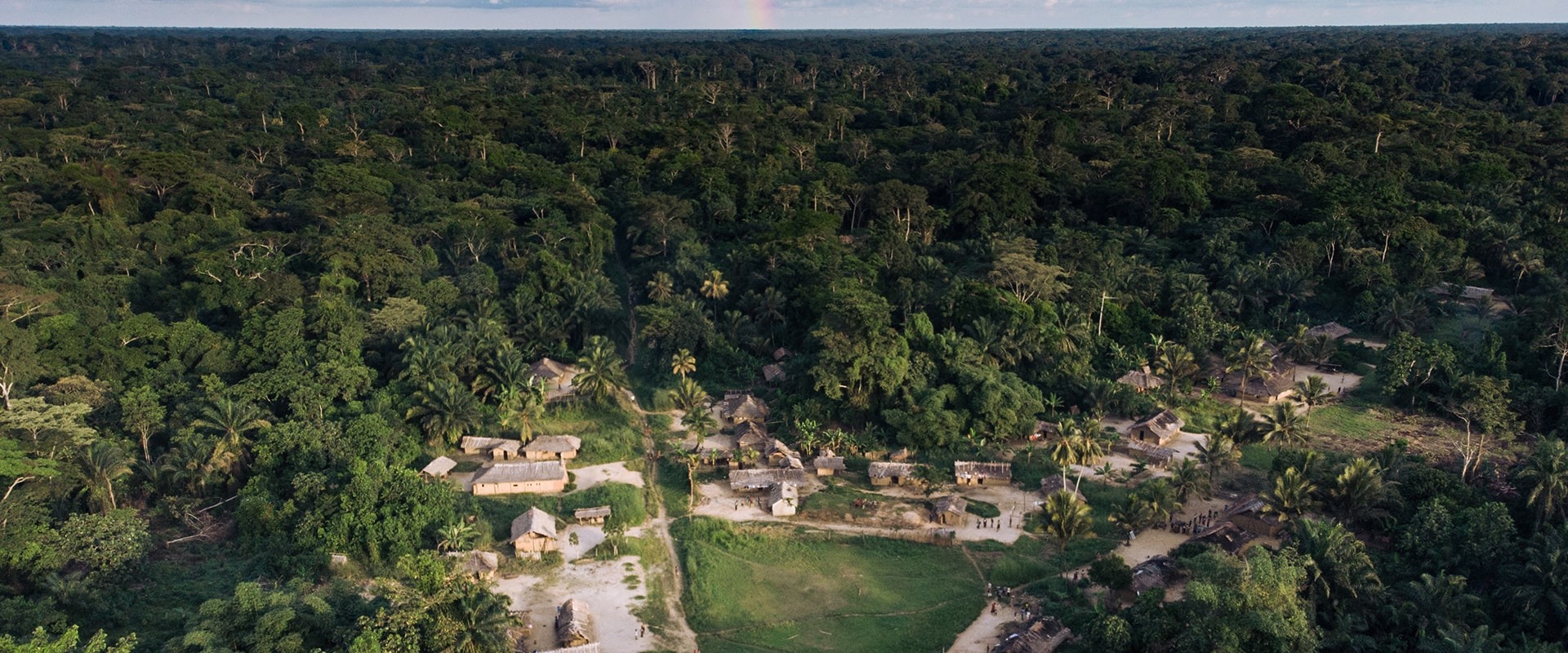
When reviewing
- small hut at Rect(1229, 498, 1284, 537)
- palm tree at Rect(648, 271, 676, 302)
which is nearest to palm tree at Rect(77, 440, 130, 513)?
palm tree at Rect(648, 271, 676, 302)

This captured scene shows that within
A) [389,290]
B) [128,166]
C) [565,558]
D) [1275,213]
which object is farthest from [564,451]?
[1275,213]

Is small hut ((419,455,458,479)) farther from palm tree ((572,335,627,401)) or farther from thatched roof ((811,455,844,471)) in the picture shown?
thatched roof ((811,455,844,471))

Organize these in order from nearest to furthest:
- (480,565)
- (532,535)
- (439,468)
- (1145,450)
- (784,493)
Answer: (480,565)
(532,535)
(784,493)
(439,468)
(1145,450)

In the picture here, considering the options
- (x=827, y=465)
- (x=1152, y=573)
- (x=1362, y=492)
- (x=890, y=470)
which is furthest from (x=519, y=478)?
(x=1362, y=492)

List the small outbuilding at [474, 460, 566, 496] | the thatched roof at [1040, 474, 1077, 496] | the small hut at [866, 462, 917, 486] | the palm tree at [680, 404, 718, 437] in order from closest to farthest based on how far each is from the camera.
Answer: the thatched roof at [1040, 474, 1077, 496], the small outbuilding at [474, 460, 566, 496], the small hut at [866, 462, 917, 486], the palm tree at [680, 404, 718, 437]

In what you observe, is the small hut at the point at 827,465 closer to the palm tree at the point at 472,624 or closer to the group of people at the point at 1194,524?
the group of people at the point at 1194,524

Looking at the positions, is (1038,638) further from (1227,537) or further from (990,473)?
(990,473)
